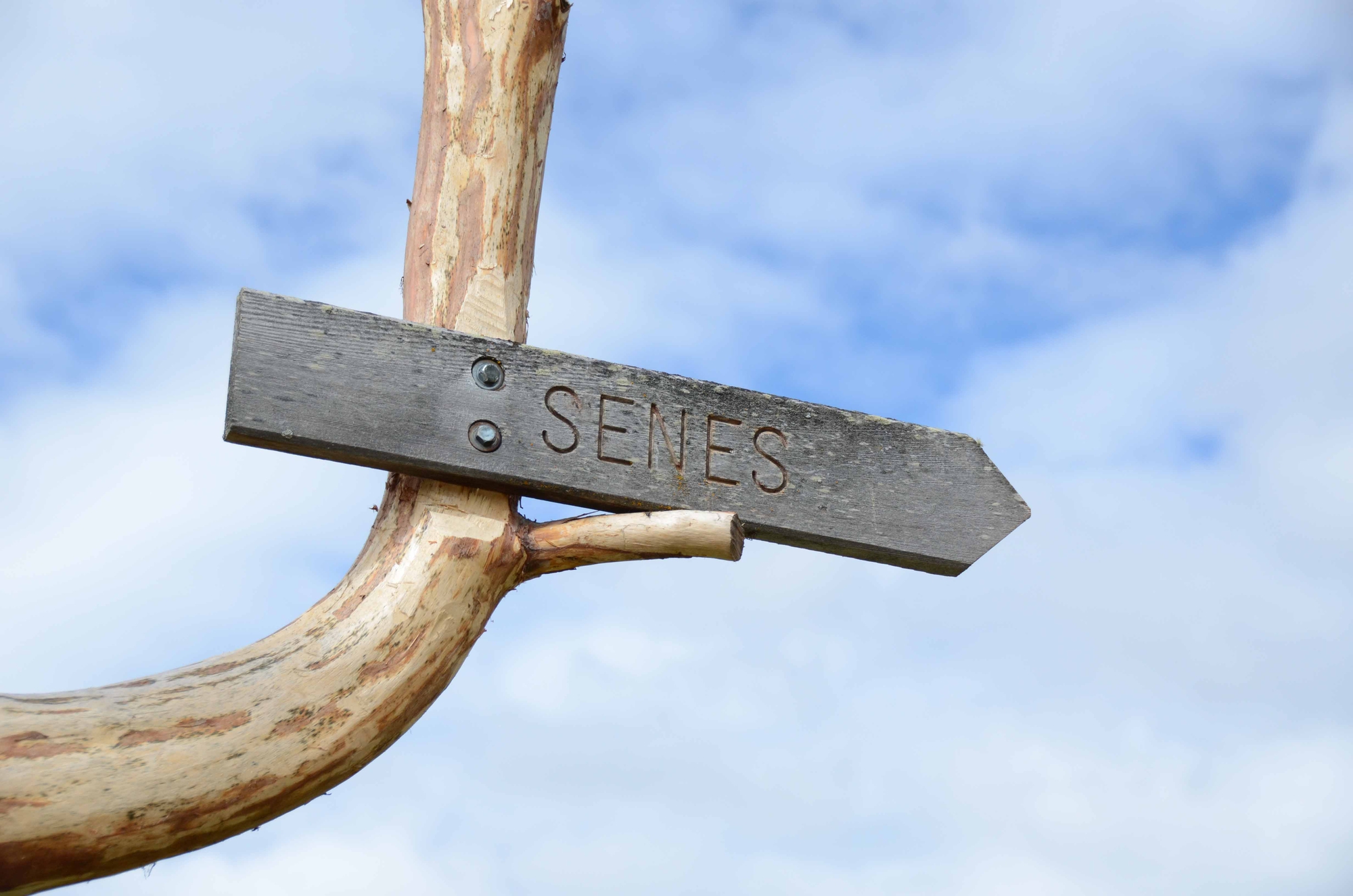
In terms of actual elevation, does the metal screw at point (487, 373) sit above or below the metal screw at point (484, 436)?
above

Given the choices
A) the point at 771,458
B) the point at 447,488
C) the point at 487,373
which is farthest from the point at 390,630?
the point at 771,458

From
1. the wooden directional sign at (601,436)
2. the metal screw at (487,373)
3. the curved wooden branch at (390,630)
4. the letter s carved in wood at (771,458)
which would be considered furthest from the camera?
the letter s carved in wood at (771,458)

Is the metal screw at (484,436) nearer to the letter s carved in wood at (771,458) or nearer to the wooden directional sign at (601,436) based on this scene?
the wooden directional sign at (601,436)

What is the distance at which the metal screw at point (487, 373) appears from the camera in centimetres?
216

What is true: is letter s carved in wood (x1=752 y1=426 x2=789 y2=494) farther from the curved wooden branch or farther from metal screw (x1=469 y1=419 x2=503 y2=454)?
metal screw (x1=469 y1=419 x2=503 y2=454)

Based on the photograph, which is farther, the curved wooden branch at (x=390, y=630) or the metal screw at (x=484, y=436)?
the metal screw at (x=484, y=436)

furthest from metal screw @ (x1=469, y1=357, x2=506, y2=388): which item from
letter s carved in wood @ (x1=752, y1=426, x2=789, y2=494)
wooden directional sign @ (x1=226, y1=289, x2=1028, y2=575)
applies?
letter s carved in wood @ (x1=752, y1=426, x2=789, y2=494)

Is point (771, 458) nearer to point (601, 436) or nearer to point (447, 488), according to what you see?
point (601, 436)

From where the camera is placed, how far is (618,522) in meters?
2.18

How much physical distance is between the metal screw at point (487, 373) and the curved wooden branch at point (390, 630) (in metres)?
0.12

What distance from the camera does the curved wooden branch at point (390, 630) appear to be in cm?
172

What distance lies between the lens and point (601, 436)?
222 cm

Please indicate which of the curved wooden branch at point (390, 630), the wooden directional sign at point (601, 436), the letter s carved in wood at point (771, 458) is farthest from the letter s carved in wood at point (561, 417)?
the letter s carved in wood at point (771, 458)

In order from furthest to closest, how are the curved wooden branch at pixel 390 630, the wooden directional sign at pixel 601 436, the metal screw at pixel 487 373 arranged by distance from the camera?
the metal screw at pixel 487 373 < the wooden directional sign at pixel 601 436 < the curved wooden branch at pixel 390 630
